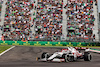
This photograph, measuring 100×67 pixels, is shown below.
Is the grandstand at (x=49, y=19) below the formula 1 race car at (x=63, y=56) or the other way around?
the other way around

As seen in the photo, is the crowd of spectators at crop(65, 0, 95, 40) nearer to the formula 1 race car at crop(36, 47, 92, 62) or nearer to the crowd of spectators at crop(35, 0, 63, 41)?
the crowd of spectators at crop(35, 0, 63, 41)

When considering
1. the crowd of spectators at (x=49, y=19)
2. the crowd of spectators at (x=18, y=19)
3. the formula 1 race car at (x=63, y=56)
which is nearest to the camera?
the formula 1 race car at (x=63, y=56)

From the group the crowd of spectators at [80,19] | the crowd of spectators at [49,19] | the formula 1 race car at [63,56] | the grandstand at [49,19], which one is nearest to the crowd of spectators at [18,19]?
the grandstand at [49,19]

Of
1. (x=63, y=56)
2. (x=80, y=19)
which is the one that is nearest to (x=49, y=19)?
(x=80, y=19)

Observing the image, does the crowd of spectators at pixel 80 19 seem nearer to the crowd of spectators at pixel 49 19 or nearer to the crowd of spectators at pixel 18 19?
the crowd of spectators at pixel 49 19

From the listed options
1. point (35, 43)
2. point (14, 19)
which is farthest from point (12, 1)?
point (35, 43)

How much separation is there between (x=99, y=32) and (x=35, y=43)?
1786 centimetres

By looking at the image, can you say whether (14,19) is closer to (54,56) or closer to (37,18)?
(37,18)

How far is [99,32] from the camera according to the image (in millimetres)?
35594

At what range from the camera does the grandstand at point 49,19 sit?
3419 cm

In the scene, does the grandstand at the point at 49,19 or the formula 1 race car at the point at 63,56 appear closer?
the formula 1 race car at the point at 63,56

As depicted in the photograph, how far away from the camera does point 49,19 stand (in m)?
35.4

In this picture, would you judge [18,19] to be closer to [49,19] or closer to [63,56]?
[49,19]

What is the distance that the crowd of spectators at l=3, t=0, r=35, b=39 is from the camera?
112 ft
